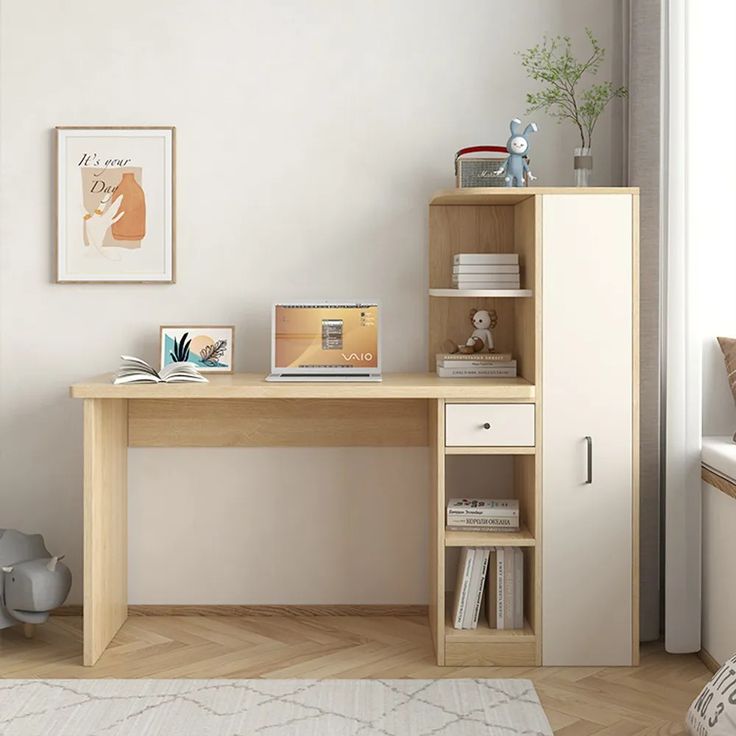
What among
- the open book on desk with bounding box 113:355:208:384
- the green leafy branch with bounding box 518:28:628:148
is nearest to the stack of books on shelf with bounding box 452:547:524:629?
the open book on desk with bounding box 113:355:208:384

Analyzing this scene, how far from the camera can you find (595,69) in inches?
138

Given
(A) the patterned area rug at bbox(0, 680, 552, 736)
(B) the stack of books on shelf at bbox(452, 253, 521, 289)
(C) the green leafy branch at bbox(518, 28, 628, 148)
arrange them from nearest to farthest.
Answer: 1. (A) the patterned area rug at bbox(0, 680, 552, 736)
2. (B) the stack of books on shelf at bbox(452, 253, 521, 289)
3. (C) the green leafy branch at bbox(518, 28, 628, 148)

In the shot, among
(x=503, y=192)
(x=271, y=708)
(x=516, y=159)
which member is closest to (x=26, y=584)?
(x=271, y=708)

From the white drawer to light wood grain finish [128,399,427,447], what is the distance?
0.49m

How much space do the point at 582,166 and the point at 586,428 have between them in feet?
2.97

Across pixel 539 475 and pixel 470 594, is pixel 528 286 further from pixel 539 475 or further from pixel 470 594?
pixel 470 594

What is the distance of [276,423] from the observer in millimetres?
3561

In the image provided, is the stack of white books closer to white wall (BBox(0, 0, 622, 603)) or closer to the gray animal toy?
white wall (BBox(0, 0, 622, 603))

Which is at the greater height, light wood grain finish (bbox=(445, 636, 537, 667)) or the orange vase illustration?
the orange vase illustration

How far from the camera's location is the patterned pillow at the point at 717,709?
2305mm

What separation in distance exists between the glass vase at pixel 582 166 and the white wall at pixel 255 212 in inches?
8.5

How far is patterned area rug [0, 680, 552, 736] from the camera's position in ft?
8.59

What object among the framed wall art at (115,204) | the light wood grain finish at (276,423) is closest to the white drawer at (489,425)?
the light wood grain finish at (276,423)

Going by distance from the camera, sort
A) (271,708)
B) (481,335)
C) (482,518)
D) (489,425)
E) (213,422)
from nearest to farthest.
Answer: (271,708) → (489,425) → (482,518) → (481,335) → (213,422)
